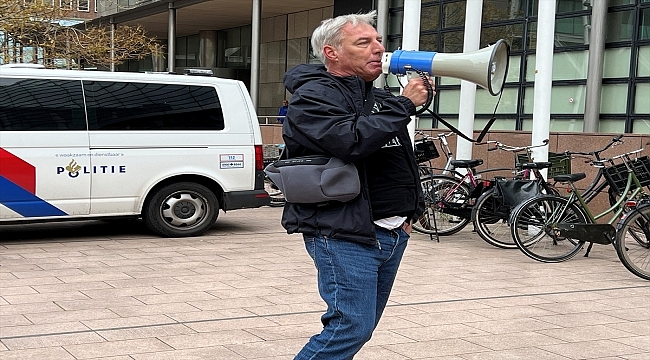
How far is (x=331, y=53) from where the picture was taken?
3.43 metres

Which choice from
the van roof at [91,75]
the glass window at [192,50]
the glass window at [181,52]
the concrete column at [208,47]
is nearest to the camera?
the van roof at [91,75]

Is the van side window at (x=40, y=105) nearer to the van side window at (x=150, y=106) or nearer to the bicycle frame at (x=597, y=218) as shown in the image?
the van side window at (x=150, y=106)

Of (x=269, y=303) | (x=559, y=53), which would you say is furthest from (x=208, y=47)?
(x=269, y=303)

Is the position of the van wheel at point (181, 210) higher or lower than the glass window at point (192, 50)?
lower

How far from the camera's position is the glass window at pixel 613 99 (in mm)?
16031

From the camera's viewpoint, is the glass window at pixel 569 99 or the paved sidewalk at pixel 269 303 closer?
the paved sidewalk at pixel 269 303

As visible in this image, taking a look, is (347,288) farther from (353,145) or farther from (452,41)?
(452,41)

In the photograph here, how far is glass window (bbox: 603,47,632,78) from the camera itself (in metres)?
15.9

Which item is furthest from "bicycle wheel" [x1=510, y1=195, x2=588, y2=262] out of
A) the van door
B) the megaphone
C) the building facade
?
the megaphone

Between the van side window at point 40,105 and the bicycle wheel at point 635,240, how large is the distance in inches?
215

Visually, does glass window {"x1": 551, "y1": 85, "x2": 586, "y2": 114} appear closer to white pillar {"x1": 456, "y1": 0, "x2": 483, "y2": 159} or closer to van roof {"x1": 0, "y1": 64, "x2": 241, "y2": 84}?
white pillar {"x1": 456, "y1": 0, "x2": 483, "y2": 159}

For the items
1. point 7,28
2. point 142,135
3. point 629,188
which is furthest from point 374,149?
point 7,28

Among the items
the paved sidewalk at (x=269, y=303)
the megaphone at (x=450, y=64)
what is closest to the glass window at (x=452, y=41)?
the paved sidewalk at (x=269, y=303)

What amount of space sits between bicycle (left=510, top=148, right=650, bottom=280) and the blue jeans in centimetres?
562
